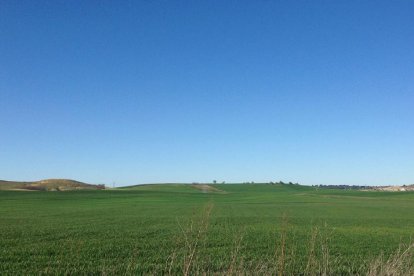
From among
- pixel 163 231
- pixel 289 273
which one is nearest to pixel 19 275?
pixel 289 273

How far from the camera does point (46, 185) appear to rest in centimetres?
14000

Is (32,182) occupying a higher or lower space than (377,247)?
higher

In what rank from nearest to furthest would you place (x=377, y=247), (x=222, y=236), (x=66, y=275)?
(x=66, y=275)
(x=377, y=247)
(x=222, y=236)

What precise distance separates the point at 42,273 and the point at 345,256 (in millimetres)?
12327

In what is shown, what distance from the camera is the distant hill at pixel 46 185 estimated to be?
4983 inches

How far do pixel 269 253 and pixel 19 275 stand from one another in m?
10.2

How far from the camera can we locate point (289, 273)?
546 inches

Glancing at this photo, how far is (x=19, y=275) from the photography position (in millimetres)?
13148

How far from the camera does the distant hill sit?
415 ft

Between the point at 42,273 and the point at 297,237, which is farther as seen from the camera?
the point at 297,237

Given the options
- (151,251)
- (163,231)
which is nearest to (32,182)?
(163,231)

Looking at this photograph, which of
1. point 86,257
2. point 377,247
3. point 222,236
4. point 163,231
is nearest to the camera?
point 86,257

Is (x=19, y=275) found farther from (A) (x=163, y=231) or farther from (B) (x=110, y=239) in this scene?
(A) (x=163, y=231)

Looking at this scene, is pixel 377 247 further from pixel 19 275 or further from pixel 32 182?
pixel 32 182
